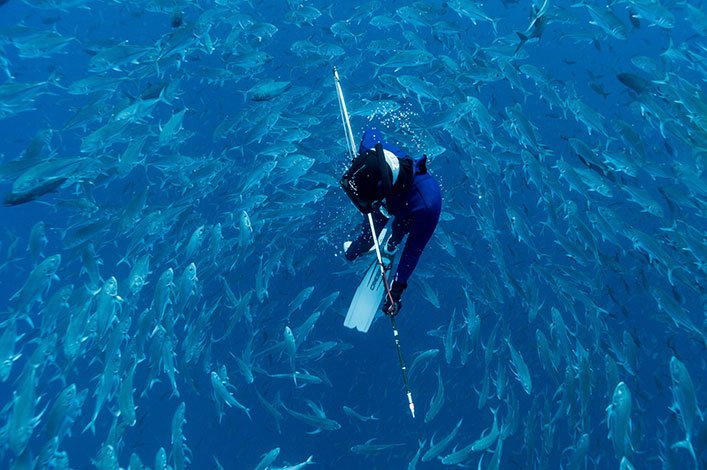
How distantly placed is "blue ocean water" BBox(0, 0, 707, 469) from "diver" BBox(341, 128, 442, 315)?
6.34 feet

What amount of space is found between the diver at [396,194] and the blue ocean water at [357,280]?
76.0 inches

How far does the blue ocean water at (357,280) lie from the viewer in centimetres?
567

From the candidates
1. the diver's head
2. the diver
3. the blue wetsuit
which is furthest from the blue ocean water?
the diver's head

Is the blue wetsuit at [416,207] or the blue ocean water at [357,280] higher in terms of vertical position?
the blue wetsuit at [416,207]

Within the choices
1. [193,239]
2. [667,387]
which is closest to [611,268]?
[667,387]

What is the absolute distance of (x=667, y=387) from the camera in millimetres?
7828

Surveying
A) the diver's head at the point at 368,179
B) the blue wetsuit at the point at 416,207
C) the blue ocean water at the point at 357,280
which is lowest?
the blue ocean water at the point at 357,280

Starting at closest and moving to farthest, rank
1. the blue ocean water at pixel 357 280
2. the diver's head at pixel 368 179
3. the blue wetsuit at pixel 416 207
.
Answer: the diver's head at pixel 368 179 < the blue wetsuit at pixel 416 207 < the blue ocean water at pixel 357 280

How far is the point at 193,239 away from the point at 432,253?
3.63 m

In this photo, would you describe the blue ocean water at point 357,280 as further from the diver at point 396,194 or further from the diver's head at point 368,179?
the diver's head at point 368,179

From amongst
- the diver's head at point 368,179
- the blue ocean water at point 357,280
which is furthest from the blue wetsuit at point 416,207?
the blue ocean water at point 357,280

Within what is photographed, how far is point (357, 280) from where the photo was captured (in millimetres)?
7211

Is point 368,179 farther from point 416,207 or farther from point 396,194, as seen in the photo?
point 416,207

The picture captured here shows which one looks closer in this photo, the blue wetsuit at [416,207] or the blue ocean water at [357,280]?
the blue wetsuit at [416,207]
